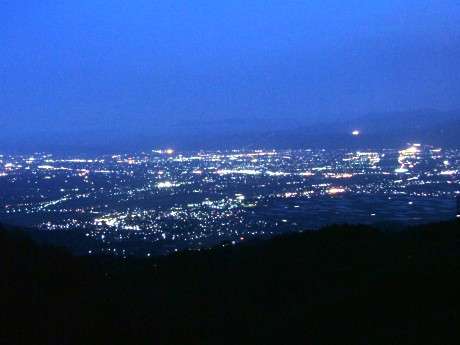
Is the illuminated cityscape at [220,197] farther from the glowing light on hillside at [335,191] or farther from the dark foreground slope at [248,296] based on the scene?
the dark foreground slope at [248,296]

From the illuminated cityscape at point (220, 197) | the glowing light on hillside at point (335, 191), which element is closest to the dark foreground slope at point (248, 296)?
the illuminated cityscape at point (220, 197)

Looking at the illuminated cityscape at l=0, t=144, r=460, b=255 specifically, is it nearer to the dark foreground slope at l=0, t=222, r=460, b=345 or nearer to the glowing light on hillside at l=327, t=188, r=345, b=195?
the glowing light on hillside at l=327, t=188, r=345, b=195

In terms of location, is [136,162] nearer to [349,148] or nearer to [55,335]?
[349,148]

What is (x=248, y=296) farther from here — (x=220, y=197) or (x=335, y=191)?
(x=335, y=191)

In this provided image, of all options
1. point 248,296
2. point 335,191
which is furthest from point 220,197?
point 248,296

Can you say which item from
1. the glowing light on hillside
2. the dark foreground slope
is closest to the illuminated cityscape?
the glowing light on hillside

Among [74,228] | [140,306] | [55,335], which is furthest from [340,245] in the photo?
[74,228]
